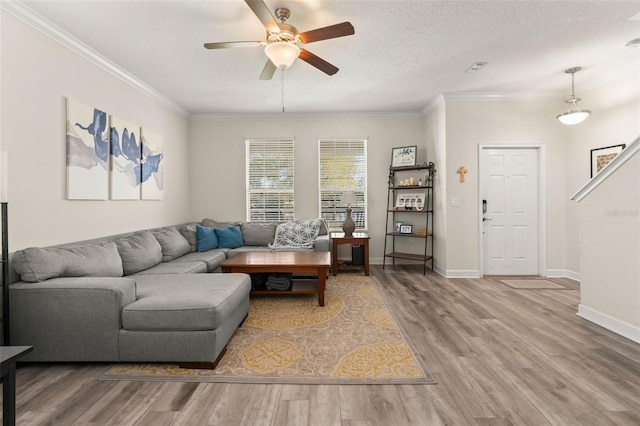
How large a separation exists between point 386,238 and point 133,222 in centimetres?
400

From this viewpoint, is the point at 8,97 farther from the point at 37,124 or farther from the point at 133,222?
the point at 133,222

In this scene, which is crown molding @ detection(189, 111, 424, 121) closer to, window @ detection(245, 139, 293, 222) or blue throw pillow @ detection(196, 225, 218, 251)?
window @ detection(245, 139, 293, 222)

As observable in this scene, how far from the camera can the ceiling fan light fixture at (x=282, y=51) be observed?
8.12 ft

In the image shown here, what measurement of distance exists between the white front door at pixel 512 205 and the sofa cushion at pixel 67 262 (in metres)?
4.92

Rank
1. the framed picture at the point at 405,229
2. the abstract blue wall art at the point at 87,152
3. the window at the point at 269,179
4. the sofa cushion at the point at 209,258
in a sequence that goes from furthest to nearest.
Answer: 1. the window at the point at 269,179
2. the framed picture at the point at 405,229
3. the sofa cushion at the point at 209,258
4. the abstract blue wall art at the point at 87,152

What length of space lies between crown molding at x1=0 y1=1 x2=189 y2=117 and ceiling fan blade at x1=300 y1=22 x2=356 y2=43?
2277mm

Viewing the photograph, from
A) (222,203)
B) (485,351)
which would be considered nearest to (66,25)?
(222,203)

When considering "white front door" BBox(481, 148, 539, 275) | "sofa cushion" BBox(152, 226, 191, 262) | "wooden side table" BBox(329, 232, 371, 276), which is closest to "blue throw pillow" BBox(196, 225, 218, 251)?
"sofa cushion" BBox(152, 226, 191, 262)

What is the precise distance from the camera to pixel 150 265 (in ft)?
11.5

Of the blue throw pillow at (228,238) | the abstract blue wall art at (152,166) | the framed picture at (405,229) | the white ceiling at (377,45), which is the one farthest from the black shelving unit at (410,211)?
the abstract blue wall art at (152,166)

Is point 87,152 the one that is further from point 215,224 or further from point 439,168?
point 439,168

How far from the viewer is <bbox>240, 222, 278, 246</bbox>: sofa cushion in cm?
522

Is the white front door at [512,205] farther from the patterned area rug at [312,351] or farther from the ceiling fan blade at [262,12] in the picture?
the ceiling fan blade at [262,12]

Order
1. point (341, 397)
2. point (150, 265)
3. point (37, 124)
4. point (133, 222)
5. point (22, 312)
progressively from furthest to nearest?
1. point (133, 222)
2. point (150, 265)
3. point (37, 124)
4. point (22, 312)
5. point (341, 397)
